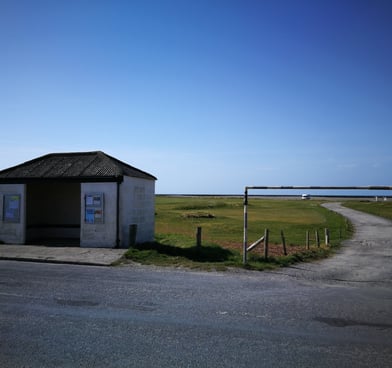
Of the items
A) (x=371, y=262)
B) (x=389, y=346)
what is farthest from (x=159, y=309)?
(x=371, y=262)

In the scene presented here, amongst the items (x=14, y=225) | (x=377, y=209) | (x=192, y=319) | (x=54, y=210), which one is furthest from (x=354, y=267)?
(x=377, y=209)

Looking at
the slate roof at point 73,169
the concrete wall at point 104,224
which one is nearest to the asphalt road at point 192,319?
the concrete wall at point 104,224

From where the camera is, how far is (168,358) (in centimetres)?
472

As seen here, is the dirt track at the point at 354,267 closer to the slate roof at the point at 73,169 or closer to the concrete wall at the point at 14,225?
the slate roof at the point at 73,169

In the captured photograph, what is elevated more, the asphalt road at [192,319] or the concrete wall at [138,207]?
the concrete wall at [138,207]

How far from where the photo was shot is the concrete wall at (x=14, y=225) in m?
16.7

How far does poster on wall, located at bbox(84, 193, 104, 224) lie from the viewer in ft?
51.1

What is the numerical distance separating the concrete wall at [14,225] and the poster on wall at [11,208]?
124 mm

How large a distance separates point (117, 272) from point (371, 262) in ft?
30.5

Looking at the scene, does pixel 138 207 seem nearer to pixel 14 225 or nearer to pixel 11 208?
pixel 14 225

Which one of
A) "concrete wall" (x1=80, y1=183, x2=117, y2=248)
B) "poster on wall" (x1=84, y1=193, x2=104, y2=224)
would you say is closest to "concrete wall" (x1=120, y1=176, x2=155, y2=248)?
"concrete wall" (x1=80, y1=183, x2=117, y2=248)

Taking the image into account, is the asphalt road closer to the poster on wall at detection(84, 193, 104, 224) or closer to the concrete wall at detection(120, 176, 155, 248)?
the poster on wall at detection(84, 193, 104, 224)

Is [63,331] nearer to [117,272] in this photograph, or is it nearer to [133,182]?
[117,272]

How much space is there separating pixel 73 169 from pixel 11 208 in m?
3.33
